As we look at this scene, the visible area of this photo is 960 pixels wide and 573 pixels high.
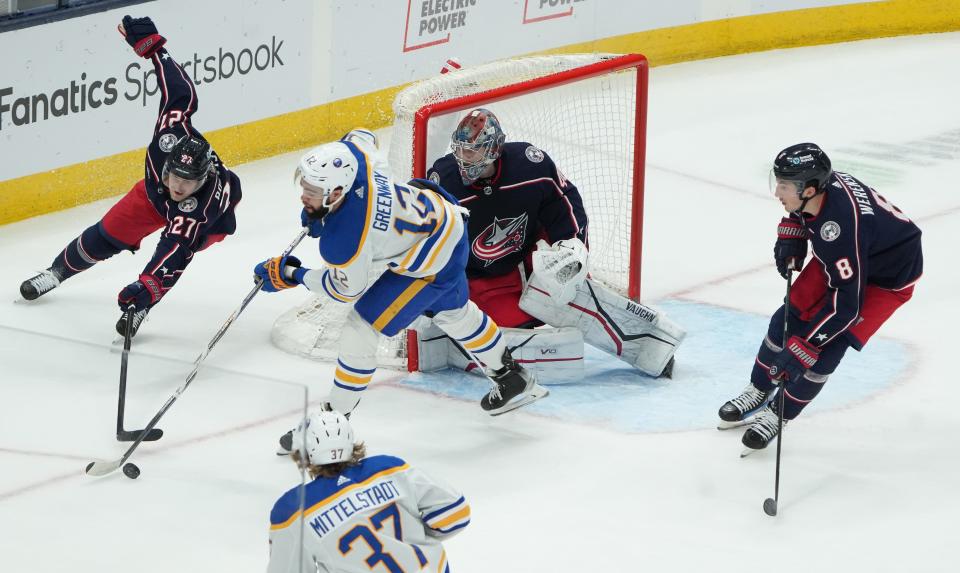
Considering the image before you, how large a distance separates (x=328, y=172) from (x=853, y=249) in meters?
1.42

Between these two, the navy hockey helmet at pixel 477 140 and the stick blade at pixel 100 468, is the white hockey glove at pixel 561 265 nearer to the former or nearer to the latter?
the navy hockey helmet at pixel 477 140

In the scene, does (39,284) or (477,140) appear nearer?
(477,140)

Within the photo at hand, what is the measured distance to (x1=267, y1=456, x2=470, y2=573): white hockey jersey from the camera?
8.94 feet

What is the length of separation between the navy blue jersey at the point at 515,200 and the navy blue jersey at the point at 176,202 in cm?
76

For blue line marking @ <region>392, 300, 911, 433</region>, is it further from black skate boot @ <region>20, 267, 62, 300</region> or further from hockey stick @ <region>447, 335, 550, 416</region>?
black skate boot @ <region>20, 267, 62, 300</region>

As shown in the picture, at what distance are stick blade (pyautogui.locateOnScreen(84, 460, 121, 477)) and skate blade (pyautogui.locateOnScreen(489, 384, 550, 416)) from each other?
5.67 feet

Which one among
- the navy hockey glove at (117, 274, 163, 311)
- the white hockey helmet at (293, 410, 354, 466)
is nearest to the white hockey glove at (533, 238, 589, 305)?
the navy hockey glove at (117, 274, 163, 311)

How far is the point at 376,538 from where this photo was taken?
2.77m

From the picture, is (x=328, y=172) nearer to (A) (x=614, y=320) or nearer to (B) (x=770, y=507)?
(A) (x=614, y=320)

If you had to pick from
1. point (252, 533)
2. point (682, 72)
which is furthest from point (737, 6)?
point (252, 533)

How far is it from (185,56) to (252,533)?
414 cm

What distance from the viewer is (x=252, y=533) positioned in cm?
306

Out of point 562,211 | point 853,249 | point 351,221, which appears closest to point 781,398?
point 853,249

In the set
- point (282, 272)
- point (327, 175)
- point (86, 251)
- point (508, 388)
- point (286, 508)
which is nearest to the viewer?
point (286, 508)
